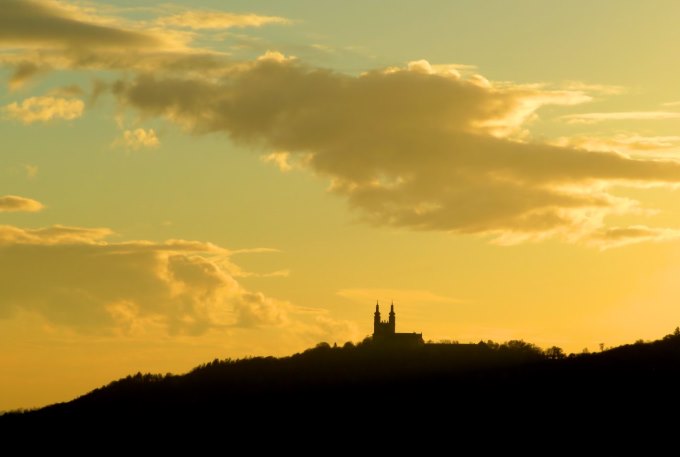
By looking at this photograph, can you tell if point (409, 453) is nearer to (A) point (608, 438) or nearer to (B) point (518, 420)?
(B) point (518, 420)

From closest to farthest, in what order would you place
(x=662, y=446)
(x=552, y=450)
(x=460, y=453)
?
(x=662, y=446) < (x=552, y=450) < (x=460, y=453)

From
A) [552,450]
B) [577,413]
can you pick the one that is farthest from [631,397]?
[552,450]

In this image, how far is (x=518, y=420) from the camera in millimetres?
197875

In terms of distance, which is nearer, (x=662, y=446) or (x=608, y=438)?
(x=662, y=446)

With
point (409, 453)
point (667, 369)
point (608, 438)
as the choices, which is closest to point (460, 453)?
point (409, 453)

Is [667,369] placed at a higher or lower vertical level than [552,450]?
higher

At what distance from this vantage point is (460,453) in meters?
186

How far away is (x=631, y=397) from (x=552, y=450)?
2361 centimetres

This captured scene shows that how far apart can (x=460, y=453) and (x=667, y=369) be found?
3567 centimetres

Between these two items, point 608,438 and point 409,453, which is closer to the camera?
point 608,438

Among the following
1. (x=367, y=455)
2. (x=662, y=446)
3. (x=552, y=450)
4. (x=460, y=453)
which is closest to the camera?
(x=662, y=446)

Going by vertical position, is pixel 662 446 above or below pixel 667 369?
below

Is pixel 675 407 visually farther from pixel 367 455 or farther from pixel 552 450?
pixel 367 455

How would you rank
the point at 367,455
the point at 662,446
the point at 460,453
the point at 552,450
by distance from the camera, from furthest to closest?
the point at 367,455
the point at 460,453
the point at 552,450
the point at 662,446
